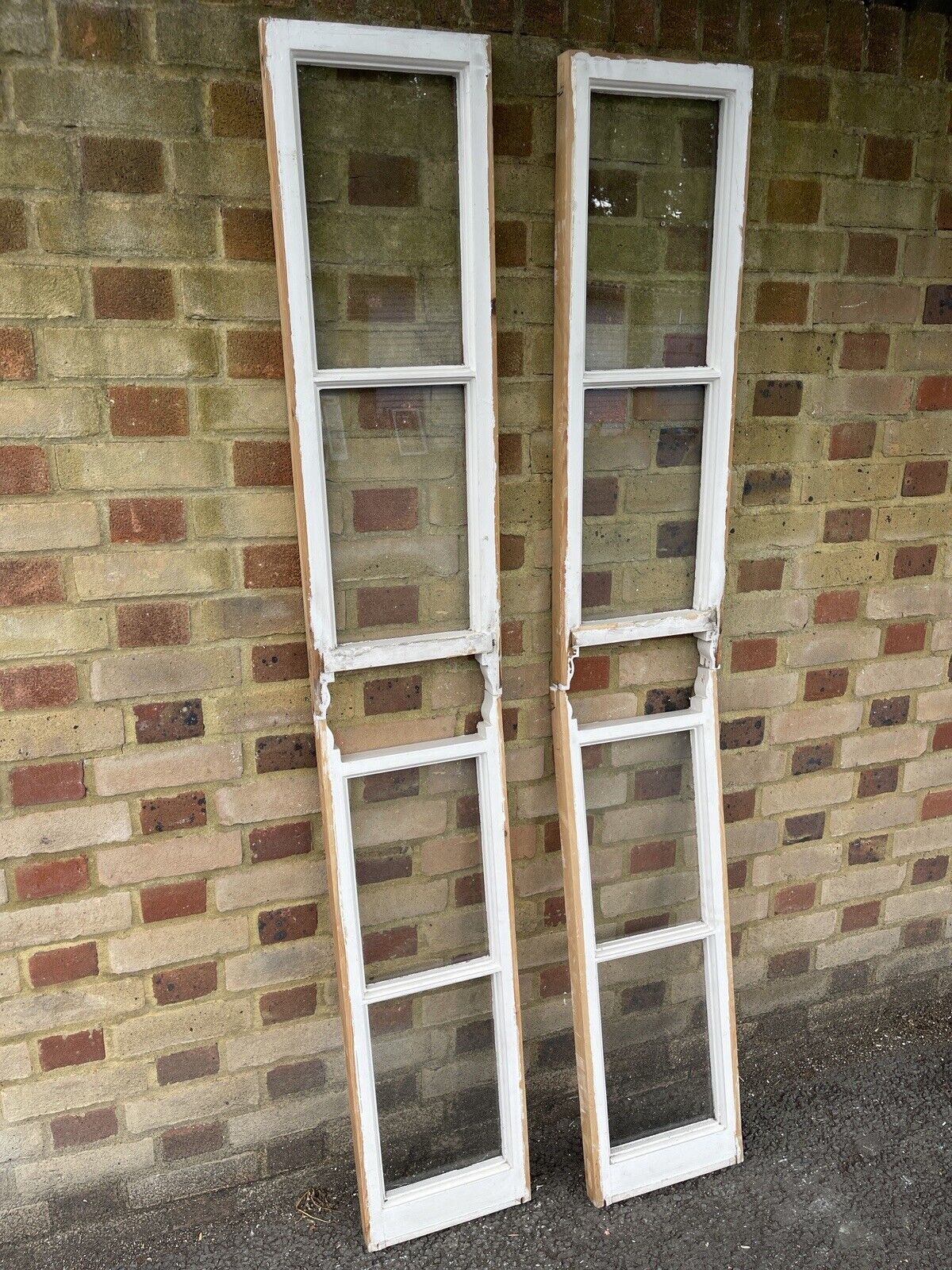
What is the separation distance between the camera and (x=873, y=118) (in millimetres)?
1890

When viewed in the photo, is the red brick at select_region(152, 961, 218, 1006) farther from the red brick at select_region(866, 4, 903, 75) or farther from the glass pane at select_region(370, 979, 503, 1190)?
the red brick at select_region(866, 4, 903, 75)

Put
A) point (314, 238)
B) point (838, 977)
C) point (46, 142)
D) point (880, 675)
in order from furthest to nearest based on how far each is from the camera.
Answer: point (838, 977) → point (880, 675) → point (314, 238) → point (46, 142)

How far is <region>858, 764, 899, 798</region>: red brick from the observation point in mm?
2361

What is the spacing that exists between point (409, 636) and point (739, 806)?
93cm

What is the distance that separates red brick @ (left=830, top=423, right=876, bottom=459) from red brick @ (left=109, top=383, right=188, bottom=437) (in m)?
1.32

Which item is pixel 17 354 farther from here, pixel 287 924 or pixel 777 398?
pixel 777 398

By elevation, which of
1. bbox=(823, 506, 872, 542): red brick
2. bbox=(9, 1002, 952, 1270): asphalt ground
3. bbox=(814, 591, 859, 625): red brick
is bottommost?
bbox=(9, 1002, 952, 1270): asphalt ground

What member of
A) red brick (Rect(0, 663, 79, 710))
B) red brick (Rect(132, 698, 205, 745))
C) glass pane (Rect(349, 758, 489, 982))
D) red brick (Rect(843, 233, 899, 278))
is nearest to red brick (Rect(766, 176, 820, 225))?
red brick (Rect(843, 233, 899, 278))

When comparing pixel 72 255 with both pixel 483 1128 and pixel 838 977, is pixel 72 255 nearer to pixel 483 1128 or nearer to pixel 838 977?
pixel 483 1128

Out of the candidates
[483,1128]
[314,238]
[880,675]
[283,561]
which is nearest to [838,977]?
[880,675]

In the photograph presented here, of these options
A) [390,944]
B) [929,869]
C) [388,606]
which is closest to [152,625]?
[388,606]

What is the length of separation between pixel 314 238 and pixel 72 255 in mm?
386

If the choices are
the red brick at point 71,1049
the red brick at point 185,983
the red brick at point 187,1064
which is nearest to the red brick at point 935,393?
the red brick at point 185,983

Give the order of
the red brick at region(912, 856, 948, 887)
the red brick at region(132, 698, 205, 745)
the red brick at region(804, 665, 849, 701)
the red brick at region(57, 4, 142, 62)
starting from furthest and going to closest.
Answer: the red brick at region(912, 856, 948, 887) → the red brick at region(804, 665, 849, 701) → the red brick at region(132, 698, 205, 745) → the red brick at region(57, 4, 142, 62)
